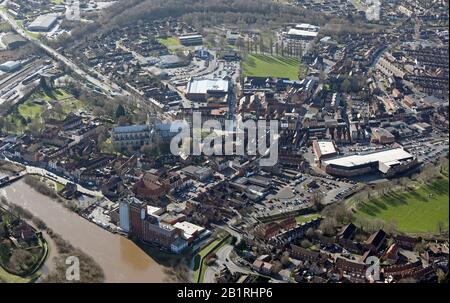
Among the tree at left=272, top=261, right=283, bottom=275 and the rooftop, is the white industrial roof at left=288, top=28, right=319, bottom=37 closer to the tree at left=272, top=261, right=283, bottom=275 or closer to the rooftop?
the rooftop

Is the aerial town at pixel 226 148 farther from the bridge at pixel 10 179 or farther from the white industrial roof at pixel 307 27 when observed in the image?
Answer: the white industrial roof at pixel 307 27

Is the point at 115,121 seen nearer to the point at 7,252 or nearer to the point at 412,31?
the point at 7,252

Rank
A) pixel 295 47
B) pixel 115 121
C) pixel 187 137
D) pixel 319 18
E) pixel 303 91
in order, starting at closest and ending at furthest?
pixel 187 137
pixel 115 121
pixel 303 91
pixel 295 47
pixel 319 18

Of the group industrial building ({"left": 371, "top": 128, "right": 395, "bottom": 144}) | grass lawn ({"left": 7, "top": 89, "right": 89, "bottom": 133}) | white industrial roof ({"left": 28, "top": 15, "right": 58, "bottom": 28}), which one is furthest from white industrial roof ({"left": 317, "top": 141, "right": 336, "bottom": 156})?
white industrial roof ({"left": 28, "top": 15, "right": 58, "bottom": 28})

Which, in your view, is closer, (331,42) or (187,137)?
(187,137)

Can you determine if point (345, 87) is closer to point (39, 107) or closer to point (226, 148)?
point (226, 148)

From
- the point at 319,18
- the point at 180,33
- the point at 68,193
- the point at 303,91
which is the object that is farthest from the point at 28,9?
the point at 68,193

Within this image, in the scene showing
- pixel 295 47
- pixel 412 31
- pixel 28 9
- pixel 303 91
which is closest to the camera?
pixel 303 91

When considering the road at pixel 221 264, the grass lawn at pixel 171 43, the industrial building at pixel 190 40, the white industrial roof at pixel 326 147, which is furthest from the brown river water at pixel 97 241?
the industrial building at pixel 190 40

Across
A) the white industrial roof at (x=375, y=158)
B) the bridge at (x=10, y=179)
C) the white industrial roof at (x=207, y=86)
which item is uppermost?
the white industrial roof at (x=375, y=158)
